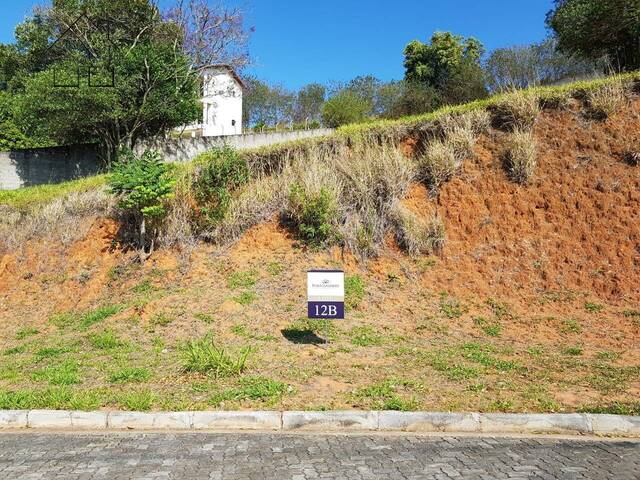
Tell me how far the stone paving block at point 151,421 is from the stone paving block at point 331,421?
40.6 inches

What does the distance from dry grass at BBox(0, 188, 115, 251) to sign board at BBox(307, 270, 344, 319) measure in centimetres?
710

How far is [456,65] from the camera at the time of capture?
111ft

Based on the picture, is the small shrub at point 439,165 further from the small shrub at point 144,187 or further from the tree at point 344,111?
the tree at point 344,111

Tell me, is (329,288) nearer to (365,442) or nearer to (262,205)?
(365,442)

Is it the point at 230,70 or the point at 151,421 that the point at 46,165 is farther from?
the point at 151,421

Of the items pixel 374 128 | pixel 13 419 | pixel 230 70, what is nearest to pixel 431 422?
pixel 13 419

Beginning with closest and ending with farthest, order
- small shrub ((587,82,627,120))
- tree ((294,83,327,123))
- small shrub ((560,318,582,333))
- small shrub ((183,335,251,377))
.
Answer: small shrub ((183,335,251,377)) < small shrub ((560,318,582,333)) < small shrub ((587,82,627,120)) < tree ((294,83,327,123))

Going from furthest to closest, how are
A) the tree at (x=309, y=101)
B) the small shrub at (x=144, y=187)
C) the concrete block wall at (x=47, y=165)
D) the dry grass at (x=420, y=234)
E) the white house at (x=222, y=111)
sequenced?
1. the tree at (x=309, y=101)
2. the white house at (x=222, y=111)
3. the concrete block wall at (x=47, y=165)
4. the small shrub at (x=144, y=187)
5. the dry grass at (x=420, y=234)

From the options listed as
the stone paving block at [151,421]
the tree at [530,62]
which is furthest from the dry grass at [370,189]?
the tree at [530,62]

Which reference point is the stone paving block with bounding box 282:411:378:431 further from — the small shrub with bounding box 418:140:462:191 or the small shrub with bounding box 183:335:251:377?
the small shrub with bounding box 418:140:462:191

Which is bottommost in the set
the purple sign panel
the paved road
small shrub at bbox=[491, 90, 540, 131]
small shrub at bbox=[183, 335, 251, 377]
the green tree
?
the paved road

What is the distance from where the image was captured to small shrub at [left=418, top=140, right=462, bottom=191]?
11.5 m

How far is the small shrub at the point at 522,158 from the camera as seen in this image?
36.2 feet

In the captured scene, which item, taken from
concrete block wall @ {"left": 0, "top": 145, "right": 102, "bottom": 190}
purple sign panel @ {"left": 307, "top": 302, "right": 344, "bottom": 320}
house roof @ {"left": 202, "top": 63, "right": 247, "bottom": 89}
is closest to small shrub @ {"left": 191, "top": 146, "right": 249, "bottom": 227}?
purple sign panel @ {"left": 307, "top": 302, "right": 344, "bottom": 320}
